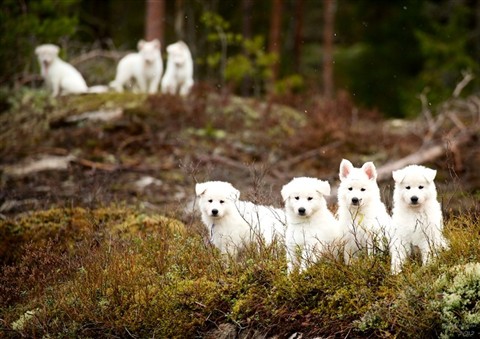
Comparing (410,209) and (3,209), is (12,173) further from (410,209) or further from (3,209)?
(410,209)

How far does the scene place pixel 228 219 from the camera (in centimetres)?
811

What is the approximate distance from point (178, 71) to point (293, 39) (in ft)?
48.0

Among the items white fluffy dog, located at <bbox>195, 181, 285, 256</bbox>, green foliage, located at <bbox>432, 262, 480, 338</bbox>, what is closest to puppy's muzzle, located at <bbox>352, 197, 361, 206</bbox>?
green foliage, located at <bbox>432, 262, 480, 338</bbox>

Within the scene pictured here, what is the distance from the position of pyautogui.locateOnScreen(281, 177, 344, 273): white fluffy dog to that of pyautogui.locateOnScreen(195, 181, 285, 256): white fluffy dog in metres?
0.83

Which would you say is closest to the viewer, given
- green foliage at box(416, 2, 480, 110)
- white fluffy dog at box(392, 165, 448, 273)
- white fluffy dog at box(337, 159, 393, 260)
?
white fluffy dog at box(392, 165, 448, 273)

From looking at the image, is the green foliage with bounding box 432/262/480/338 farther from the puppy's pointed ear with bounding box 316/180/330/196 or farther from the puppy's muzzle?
the puppy's pointed ear with bounding box 316/180/330/196

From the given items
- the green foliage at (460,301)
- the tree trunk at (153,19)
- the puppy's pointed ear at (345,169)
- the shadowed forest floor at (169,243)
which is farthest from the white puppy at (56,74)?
the green foliage at (460,301)

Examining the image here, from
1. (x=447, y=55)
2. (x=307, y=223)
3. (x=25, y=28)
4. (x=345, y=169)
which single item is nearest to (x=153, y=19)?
(x=25, y=28)

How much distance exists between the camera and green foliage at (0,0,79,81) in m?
14.4

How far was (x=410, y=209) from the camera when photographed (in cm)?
667

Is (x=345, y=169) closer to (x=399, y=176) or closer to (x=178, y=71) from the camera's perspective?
(x=399, y=176)

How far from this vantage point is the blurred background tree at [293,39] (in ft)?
53.7

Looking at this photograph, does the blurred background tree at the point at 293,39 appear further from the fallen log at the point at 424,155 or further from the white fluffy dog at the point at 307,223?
the white fluffy dog at the point at 307,223

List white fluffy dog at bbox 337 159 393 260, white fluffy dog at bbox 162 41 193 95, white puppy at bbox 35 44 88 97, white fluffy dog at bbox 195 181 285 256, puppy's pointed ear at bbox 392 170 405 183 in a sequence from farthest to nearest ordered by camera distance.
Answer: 1. white fluffy dog at bbox 162 41 193 95
2. white puppy at bbox 35 44 88 97
3. white fluffy dog at bbox 195 181 285 256
4. white fluffy dog at bbox 337 159 393 260
5. puppy's pointed ear at bbox 392 170 405 183
